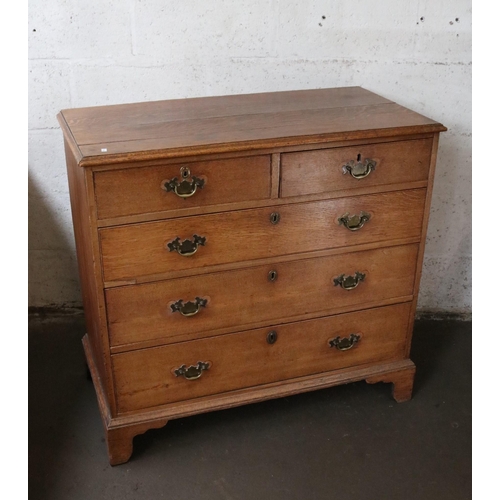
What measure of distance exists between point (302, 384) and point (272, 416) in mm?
189

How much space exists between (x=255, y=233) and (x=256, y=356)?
437mm

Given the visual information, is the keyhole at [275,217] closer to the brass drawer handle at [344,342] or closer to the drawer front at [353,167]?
the drawer front at [353,167]

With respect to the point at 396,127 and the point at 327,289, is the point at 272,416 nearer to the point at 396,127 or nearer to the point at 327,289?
the point at 327,289

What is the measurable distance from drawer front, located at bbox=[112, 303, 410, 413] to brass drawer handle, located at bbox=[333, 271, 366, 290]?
0.11 m

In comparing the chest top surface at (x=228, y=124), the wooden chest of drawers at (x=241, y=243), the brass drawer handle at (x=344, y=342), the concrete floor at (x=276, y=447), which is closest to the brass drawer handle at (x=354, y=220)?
the wooden chest of drawers at (x=241, y=243)

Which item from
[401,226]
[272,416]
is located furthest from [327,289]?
[272,416]

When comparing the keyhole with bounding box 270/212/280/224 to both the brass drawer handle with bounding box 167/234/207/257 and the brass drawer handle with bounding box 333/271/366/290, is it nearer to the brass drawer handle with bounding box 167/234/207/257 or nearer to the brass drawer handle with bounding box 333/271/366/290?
the brass drawer handle with bounding box 167/234/207/257

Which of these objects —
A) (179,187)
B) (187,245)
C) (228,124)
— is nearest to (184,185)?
(179,187)

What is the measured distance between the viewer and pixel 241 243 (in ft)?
6.26

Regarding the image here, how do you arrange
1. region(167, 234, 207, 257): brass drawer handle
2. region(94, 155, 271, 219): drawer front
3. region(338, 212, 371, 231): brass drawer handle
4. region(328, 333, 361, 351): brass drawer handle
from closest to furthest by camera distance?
region(94, 155, 271, 219): drawer front < region(167, 234, 207, 257): brass drawer handle < region(338, 212, 371, 231): brass drawer handle < region(328, 333, 361, 351): brass drawer handle

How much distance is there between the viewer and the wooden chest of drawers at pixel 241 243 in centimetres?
178

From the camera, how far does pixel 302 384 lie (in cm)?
219

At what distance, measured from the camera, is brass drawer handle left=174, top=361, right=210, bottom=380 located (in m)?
2.02

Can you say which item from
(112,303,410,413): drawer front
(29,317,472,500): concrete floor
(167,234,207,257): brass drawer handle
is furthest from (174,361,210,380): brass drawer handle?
(167,234,207,257): brass drawer handle
